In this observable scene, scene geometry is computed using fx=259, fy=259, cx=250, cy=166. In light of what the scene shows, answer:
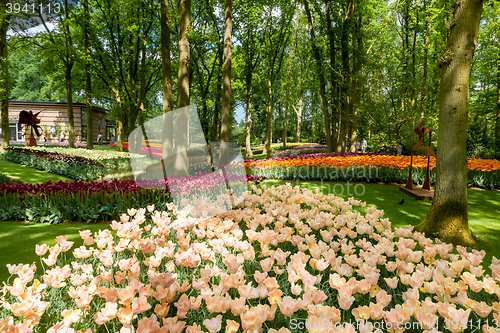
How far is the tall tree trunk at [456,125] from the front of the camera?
391 cm

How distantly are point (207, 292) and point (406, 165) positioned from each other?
9.33m

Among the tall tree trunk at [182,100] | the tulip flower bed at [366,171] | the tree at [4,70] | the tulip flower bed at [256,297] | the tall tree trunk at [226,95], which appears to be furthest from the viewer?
the tree at [4,70]

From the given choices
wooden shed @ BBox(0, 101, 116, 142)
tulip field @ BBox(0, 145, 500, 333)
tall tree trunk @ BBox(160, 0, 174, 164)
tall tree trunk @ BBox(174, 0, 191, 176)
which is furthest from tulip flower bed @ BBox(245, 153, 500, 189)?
wooden shed @ BBox(0, 101, 116, 142)

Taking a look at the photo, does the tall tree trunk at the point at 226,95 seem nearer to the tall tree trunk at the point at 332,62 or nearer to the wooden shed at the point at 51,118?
the tall tree trunk at the point at 332,62

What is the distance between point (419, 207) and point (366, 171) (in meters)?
3.22

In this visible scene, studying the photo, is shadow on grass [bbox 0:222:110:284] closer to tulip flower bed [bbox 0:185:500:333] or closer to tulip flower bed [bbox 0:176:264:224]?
tulip flower bed [bbox 0:176:264:224]

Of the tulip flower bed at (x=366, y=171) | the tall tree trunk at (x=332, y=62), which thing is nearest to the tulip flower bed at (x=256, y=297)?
the tulip flower bed at (x=366, y=171)

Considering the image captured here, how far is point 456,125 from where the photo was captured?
4.00 metres

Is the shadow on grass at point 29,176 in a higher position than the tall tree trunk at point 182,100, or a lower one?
lower

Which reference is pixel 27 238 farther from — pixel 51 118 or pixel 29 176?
pixel 51 118

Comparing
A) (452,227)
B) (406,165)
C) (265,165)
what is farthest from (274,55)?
(452,227)

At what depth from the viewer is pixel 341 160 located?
32.5 ft

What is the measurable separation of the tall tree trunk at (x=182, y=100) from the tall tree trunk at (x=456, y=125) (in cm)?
654

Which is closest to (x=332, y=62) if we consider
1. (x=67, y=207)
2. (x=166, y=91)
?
(x=166, y=91)
